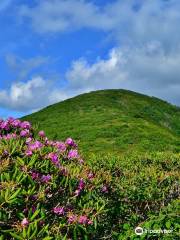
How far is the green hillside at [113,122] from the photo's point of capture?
39584 mm

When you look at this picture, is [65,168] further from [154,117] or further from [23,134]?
[154,117]

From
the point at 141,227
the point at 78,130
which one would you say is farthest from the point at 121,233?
the point at 78,130

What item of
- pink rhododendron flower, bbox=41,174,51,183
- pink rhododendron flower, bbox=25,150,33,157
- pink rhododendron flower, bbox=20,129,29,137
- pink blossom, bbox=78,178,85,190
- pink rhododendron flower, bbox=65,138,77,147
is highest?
pink rhododendron flower, bbox=20,129,29,137

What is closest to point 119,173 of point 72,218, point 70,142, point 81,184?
point 70,142

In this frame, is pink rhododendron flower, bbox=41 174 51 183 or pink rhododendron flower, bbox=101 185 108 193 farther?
pink rhododendron flower, bbox=101 185 108 193

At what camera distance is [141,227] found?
916 centimetres

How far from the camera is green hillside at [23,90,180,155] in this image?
39.6 m

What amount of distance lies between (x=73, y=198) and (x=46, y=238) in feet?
4.76

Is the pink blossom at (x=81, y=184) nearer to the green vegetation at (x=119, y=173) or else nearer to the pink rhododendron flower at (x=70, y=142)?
the green vegetation at (x=119, y=173)

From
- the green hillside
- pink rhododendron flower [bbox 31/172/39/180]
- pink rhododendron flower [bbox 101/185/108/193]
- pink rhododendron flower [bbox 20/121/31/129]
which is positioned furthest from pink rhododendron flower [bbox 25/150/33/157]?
the green hillside

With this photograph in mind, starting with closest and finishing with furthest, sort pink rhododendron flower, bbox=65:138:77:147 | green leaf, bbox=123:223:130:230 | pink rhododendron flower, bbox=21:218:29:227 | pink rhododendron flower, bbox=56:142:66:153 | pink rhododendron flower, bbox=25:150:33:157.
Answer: pink rhododendron flower, bbox=21:218:29:227, pink rhododendron flower, bbox=25:150:33:157, green leaf, bbox=123:223:130:230, pink rhododendron flower, bbox=56:142:66:153, pink rhododendron flower, bbox=65:138:77:147

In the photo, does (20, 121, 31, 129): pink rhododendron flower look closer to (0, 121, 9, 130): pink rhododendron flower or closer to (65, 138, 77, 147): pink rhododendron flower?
(0, 121, 9, 130): pink rhododendron flower

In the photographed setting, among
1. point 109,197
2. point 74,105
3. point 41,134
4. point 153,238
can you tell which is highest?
point 74,105

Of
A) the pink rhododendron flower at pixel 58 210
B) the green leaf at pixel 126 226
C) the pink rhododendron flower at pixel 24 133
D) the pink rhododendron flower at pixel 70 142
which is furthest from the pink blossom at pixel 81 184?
the pink rhododendron flower at pixel 24 133
